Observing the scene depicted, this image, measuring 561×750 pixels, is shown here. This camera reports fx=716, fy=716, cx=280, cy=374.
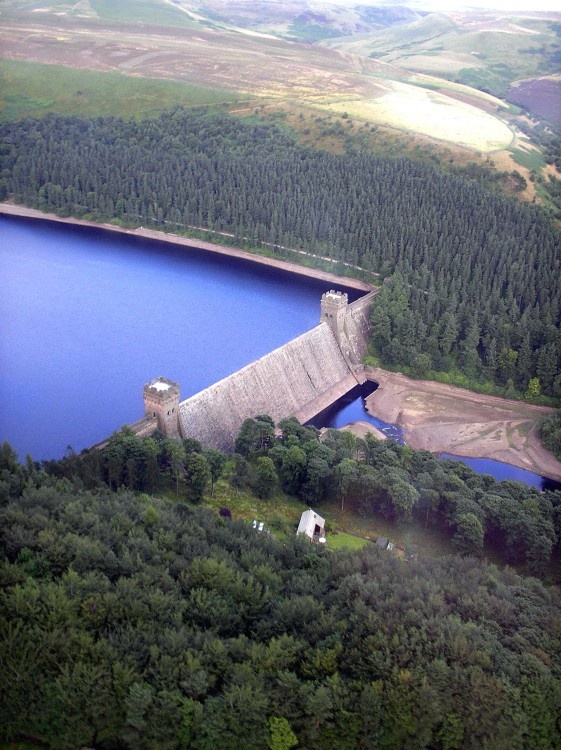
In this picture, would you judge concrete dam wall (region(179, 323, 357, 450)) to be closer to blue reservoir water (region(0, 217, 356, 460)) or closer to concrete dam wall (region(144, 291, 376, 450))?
concrete dam wall (region(144, 291, 376, 450))

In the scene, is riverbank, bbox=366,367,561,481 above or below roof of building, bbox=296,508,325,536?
below

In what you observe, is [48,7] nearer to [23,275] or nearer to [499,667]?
[23,275]

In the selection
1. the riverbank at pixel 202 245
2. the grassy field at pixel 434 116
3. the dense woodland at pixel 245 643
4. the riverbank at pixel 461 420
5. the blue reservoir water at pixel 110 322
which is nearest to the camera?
the dense woodland at pixel 245 643

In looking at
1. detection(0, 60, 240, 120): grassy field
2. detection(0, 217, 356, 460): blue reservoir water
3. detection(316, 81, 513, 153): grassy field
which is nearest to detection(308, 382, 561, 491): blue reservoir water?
detection(0, 217, 356, 460): blue reservoir water

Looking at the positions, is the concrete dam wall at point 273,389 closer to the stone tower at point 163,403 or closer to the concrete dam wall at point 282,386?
the concrete dam wall at point 282,386

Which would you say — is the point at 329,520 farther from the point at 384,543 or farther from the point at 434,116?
the point at 434,116

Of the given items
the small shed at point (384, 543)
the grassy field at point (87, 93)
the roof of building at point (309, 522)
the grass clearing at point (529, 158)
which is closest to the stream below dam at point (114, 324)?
the small shed at point (384, 543)

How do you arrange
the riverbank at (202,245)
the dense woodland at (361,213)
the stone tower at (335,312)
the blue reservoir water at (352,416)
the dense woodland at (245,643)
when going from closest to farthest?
1. the dense woodland at (245,643)
2. the blue reservoir water at (352,416)
3. the stone tower at (335,312)
4. the dense woodland at (361,213)
5. the riverbank at (202,245)
